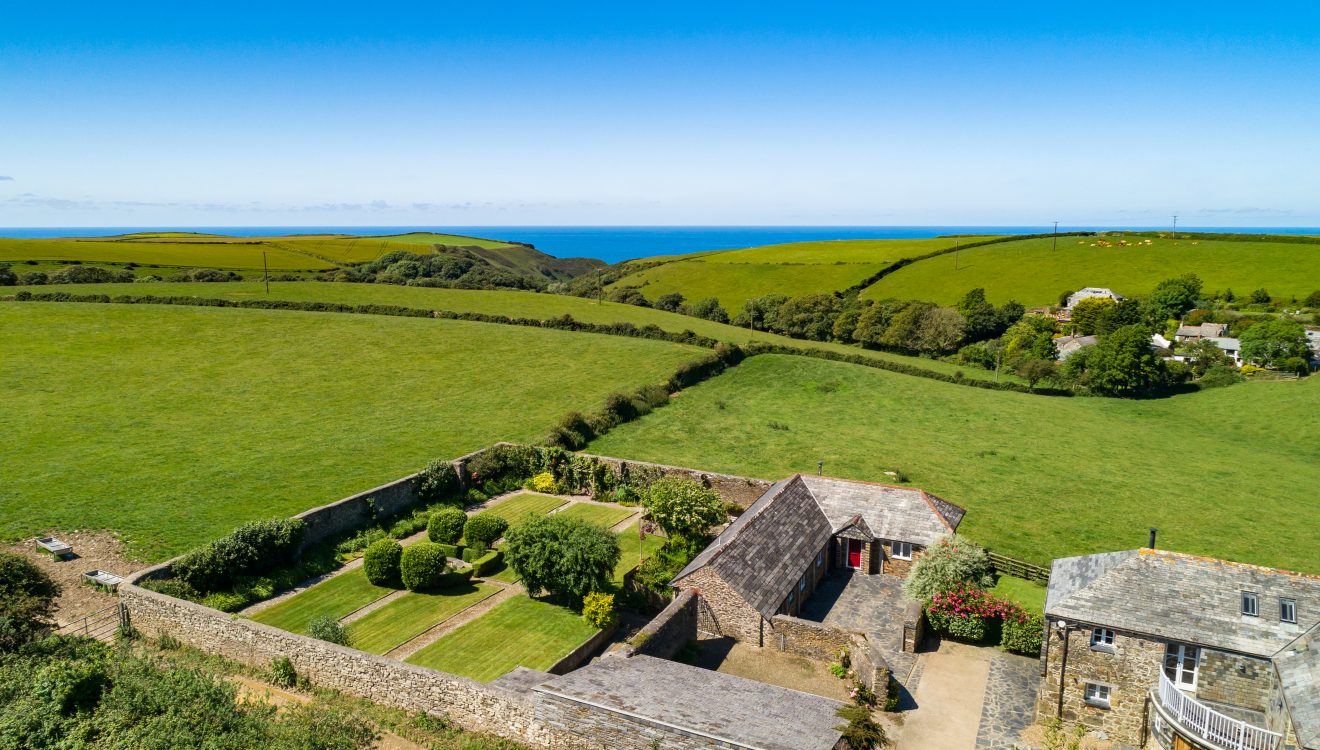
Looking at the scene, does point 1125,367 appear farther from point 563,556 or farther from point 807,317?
point 563,556

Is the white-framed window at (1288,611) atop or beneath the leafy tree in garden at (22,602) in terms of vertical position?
atop

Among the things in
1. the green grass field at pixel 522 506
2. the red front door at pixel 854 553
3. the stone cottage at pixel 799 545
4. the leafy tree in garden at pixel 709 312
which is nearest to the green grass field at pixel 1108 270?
the leafy tree in garden at pixel 709 312

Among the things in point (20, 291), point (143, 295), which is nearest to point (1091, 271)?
point (143, 295)

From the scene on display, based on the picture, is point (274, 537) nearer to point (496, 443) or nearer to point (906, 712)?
point (496, 443)

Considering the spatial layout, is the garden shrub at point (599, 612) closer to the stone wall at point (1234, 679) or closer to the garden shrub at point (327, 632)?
the garden shrub at point (327, 632)

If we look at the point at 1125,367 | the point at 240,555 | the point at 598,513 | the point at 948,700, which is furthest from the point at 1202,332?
the point at 240,555
